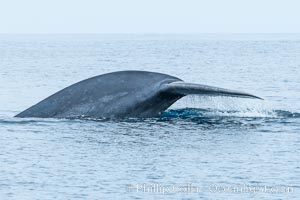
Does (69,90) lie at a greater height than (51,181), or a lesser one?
greater

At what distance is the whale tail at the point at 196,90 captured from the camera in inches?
540

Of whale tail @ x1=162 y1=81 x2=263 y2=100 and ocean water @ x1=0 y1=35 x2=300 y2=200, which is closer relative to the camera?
ocean water @ x1=0 y1=35 x2=300 y2=200

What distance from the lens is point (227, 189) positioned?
11.4m

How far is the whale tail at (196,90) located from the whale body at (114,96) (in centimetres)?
2

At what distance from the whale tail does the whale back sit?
10.6 inches

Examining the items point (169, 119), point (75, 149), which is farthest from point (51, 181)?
point (169, 119)

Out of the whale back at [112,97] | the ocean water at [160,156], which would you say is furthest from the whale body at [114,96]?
the ocean water at [160,156]

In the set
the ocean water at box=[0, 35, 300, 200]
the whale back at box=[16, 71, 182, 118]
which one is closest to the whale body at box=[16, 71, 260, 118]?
the whale back at box=[16, 71, 182, 118]

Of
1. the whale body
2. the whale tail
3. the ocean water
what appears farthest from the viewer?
Result: the whale body

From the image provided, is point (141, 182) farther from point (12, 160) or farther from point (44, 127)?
point (44, 127)

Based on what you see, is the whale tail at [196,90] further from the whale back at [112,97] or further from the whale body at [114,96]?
the whale back at [112,97]

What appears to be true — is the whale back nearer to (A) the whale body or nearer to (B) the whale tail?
(A) the whale body

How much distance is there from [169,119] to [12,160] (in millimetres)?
3856

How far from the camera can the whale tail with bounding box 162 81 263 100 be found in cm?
1371
